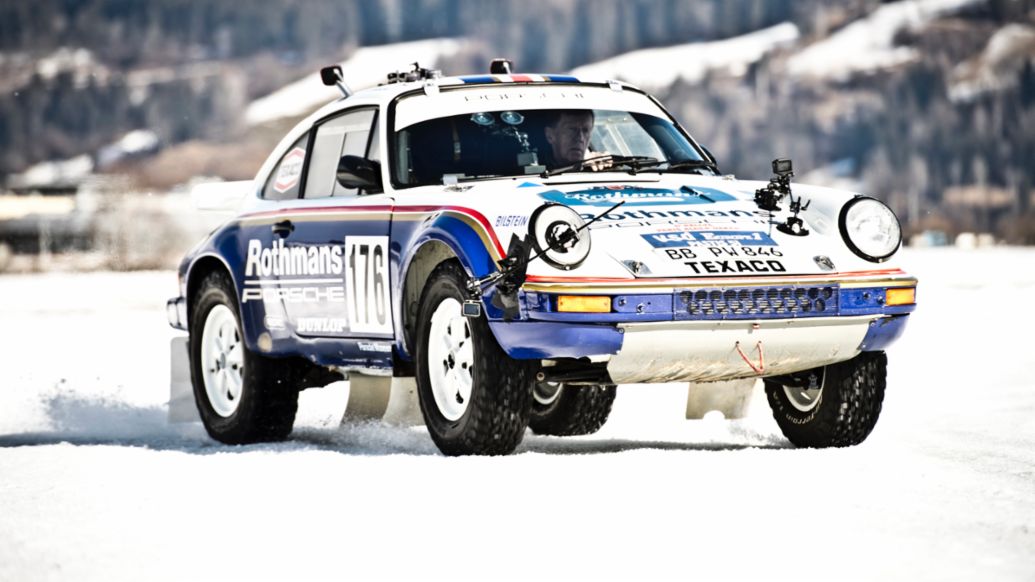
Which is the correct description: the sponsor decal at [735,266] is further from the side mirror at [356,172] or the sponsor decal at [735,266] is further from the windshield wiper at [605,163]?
the side mirror at [356,172]

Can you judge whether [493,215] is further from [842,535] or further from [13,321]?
[13,321]

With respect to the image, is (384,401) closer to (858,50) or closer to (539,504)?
(539,504)

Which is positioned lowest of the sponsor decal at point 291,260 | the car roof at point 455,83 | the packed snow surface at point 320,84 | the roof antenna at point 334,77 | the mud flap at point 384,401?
the mud flap at point 384,401

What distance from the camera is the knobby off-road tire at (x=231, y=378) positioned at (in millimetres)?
9859

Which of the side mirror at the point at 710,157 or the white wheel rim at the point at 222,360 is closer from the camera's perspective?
the side mirror at the point at 710,157

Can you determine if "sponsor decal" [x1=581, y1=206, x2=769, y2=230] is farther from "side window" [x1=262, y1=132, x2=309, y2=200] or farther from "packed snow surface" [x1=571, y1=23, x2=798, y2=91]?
"packed snow surface" [x1=571, y1=23, x2=798, y2=91]

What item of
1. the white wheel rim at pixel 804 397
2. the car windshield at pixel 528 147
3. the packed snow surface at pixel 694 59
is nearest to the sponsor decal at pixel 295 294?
the car windshield at pixel 528 147

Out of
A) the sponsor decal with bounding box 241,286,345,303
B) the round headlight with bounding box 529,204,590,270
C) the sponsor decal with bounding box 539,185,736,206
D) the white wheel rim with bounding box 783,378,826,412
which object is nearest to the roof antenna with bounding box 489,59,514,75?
the sponsor decal with bounding box 241,286,345,303

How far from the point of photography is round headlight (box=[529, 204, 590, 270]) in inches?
292

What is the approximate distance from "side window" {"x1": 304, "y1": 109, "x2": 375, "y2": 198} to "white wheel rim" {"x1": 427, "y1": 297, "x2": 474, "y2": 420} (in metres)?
1.43

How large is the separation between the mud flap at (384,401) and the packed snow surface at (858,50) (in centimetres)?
15467

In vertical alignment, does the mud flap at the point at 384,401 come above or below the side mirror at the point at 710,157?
below

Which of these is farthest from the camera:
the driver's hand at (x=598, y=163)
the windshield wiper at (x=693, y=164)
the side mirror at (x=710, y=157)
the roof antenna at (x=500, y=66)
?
the roof antenna at (x=500, y=66)

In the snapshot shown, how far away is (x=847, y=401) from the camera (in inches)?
327
